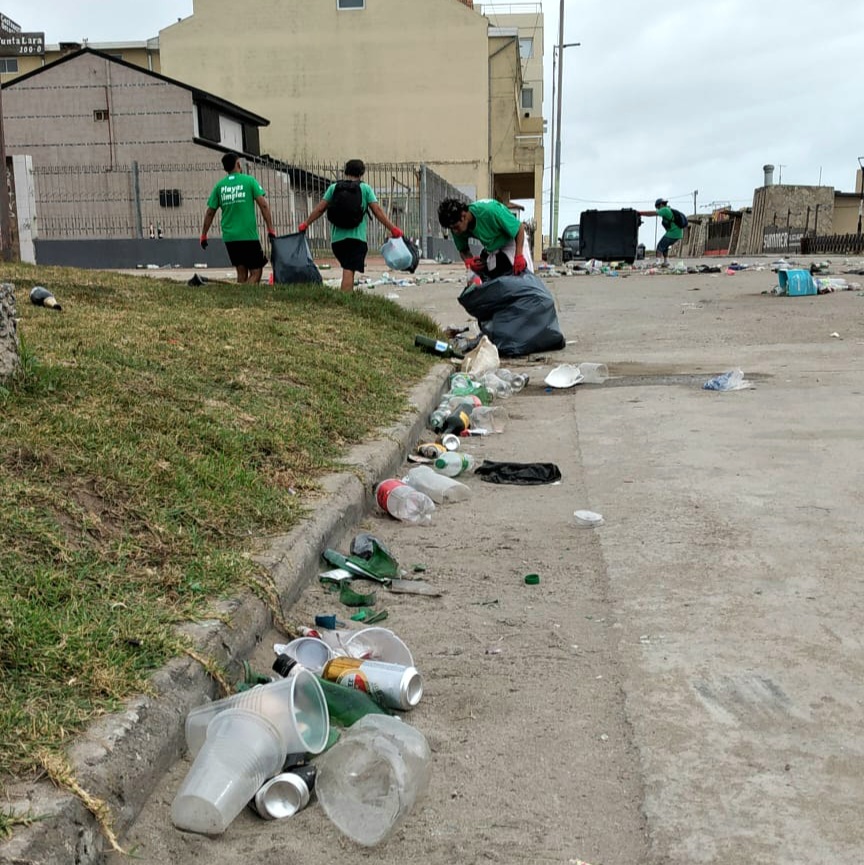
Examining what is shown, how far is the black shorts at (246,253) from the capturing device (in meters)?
11.0

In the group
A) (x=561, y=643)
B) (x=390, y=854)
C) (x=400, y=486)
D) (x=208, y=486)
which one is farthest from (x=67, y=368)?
(x=390, y=854)

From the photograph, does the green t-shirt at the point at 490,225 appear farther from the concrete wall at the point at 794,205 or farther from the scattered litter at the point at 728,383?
the concrete wall at the point at 794,205

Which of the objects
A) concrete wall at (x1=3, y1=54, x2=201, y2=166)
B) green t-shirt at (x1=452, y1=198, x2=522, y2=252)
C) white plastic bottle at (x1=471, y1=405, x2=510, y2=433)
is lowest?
white plastic bottle at (x1=471, y1=405, x2=510, y2=433)

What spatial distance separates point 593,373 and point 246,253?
5179 mm

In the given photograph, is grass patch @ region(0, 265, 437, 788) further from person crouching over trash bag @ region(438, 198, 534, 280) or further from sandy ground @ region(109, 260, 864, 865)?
person crouching over trash bag @ region(438, 198, 534, 280)

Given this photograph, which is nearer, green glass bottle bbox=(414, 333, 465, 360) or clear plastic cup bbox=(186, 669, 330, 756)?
clear plastic cup bbox=(186, 669, 330, 756)

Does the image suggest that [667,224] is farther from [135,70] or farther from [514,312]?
[135,70]

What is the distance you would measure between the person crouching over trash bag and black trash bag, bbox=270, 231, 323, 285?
7.77 feet

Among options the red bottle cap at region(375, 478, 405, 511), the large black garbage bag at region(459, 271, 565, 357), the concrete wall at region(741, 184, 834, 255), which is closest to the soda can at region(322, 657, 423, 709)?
the red bottle cap at region(375, 478, 405, 511)

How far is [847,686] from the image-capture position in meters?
2.48

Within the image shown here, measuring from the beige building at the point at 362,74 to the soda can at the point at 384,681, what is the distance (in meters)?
37.9

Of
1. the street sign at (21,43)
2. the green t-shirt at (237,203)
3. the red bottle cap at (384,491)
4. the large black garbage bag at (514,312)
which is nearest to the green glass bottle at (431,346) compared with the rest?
the large black garbage bag at (514,312)

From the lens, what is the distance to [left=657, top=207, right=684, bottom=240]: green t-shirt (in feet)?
70.8

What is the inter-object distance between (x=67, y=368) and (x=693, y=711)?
327cm
